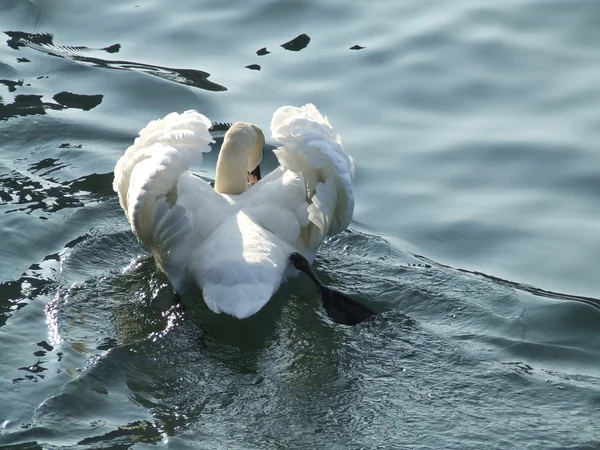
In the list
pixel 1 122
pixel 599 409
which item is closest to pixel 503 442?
pixel 599 409

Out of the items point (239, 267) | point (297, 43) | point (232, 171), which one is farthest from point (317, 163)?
point (297, 43)

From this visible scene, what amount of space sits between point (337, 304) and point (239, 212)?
85 cm

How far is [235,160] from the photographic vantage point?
25.0ft

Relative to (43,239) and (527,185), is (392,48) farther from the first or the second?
(43,239)

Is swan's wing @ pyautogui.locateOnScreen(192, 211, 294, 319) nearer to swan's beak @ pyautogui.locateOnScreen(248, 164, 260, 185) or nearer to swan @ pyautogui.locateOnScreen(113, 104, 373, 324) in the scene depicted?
swan @ pyautogui.locateOnScreen(113, 104, 373, 324)

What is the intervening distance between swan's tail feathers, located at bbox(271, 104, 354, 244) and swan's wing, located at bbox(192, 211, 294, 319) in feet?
1.21

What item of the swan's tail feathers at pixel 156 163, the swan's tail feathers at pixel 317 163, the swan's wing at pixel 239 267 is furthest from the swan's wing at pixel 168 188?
the swan's tail feathers at pixel 317 163

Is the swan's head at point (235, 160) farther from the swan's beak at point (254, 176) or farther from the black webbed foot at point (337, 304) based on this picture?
the black webbed foot at point (337, 304)

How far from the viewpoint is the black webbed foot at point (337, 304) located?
21.7 ft

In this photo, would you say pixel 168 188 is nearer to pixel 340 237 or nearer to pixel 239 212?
pixel 239 212

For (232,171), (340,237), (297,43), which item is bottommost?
(340,237)

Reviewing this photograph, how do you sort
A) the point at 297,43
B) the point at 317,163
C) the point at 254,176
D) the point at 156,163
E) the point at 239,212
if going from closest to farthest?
the point at 156,163 → the point at 317,163 → the point at 239,212 → the point at 254,176 → the point at 297,43

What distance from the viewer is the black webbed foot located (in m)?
6.63

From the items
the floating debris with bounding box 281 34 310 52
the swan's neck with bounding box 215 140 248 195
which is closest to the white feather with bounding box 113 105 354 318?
the swan's neck with bounding box 215 140 248 195
